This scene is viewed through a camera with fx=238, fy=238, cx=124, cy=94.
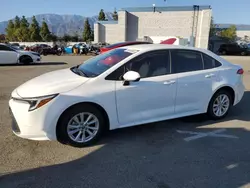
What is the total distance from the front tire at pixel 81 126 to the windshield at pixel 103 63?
644mm

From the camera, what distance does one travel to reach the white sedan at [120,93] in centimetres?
340

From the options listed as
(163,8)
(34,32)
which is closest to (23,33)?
(34,32)

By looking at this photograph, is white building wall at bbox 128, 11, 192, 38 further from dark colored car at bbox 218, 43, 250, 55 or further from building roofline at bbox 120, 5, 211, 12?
dark colored car at bbox 218, 43, 250, 55

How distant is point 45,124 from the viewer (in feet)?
11.0

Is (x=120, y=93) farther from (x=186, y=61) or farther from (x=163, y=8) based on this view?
(x=163, y=8)

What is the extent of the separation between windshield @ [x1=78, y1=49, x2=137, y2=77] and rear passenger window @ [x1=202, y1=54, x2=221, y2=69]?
5.15 feet

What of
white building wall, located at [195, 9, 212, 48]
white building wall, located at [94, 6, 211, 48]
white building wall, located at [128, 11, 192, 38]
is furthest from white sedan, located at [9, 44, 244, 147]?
white building wall, located at [128, 11, 192, 38]

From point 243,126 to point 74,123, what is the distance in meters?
3.30

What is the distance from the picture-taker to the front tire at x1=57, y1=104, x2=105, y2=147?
350cm

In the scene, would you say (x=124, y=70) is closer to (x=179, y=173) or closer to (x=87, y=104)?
(x=87, y=104)

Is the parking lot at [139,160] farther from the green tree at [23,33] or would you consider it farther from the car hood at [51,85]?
the green tree at [23,33]

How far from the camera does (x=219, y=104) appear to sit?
4.98m

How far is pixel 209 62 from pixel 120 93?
2.15 meters

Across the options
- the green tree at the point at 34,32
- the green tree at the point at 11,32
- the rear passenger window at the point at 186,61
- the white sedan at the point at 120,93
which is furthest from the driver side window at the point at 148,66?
the green tree at the point at 11,32
